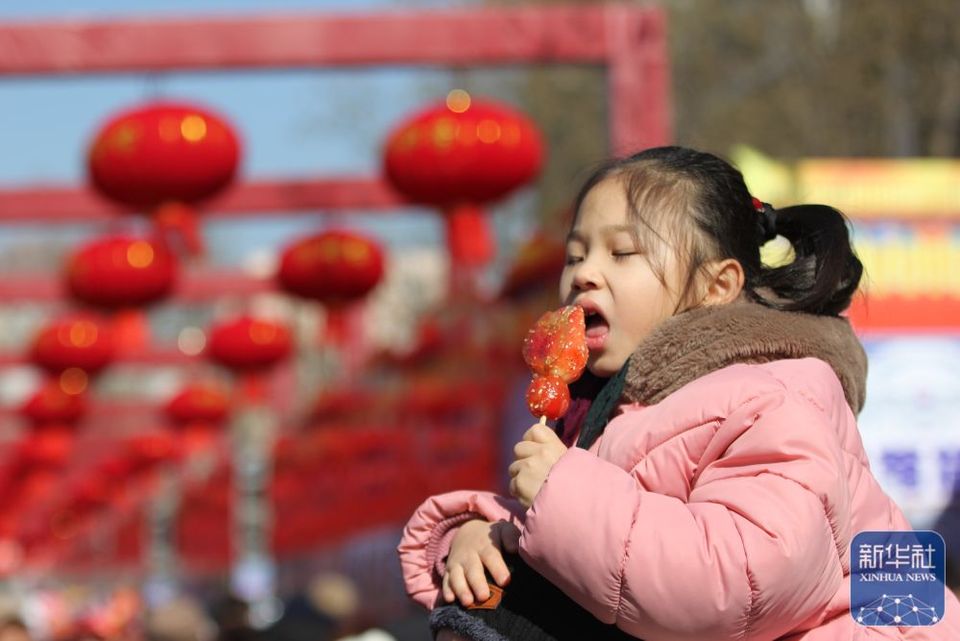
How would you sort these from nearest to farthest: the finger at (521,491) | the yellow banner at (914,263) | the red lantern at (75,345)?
1. the finger at (521,491)
2. the yellow banner at (914,263)
3. the red lantern at (75,345)

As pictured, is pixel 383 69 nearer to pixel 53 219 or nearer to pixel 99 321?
pixel 53 219

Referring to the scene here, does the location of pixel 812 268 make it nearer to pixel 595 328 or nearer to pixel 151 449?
pixel 595 328

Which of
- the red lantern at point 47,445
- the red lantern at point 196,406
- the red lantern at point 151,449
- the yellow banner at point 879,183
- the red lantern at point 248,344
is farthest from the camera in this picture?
the red lantern at point 151,449

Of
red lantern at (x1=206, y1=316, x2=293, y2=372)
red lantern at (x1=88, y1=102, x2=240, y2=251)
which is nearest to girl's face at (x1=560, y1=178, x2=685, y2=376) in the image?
red lantern at (x1=88, y1=102, x2=240, y2=251)

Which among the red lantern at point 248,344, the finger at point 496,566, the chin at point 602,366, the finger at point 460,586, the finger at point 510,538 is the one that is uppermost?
the chin at point 602,366

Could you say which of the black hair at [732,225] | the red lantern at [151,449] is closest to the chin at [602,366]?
the black hair at [732,225]

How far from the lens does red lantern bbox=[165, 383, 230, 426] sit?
15.4 m

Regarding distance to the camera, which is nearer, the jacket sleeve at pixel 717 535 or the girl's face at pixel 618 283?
the jacket sleeve at pixel 717 535

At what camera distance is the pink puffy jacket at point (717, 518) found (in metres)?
1.56

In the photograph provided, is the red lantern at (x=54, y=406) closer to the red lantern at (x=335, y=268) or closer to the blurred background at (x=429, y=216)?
the blurred background at (x=429, y=216)

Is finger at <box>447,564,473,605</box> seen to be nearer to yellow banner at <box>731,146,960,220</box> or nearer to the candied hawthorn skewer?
the candied hawthorn skewer

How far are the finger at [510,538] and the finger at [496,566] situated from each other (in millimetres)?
12

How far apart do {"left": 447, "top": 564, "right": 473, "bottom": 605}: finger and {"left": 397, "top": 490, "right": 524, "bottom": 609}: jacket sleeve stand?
0.30 ft

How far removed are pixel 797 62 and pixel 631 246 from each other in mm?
11755
